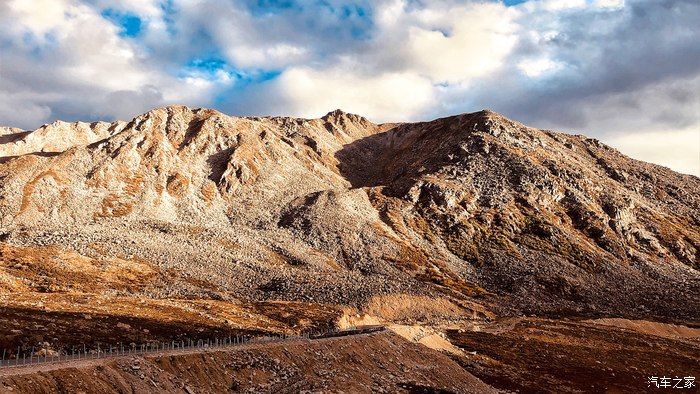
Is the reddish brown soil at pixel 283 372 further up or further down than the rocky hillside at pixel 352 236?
further down

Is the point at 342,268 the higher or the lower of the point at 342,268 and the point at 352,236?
the lower

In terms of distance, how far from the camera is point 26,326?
157 feet

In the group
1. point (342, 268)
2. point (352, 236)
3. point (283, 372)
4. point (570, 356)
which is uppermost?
point (352, 236)

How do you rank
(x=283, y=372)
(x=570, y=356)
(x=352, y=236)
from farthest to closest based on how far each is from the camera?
1. (x=352, y=236)
2. (x=570, y=356)
3. (x=283, y=372)

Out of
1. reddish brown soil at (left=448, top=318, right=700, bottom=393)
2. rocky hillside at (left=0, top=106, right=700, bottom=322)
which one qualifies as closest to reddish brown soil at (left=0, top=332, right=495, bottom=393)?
reddish brown soil at (left=448, top=318, right=700, bottom=393)

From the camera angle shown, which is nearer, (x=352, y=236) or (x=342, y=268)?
(x=342, y=268)

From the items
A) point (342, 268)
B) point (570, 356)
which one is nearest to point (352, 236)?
point (342, 268)

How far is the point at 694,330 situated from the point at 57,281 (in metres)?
135

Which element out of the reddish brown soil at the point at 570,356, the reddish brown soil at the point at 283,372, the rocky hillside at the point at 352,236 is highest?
the rocky hillside at the point at 352,236

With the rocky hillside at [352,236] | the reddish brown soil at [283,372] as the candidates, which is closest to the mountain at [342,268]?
the reddish brown soil at [283,372]

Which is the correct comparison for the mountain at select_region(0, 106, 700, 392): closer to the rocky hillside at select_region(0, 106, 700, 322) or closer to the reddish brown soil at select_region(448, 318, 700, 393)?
the reddish brown soil at select_region(448, 318, 700, 393)

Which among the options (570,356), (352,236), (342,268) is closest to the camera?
(570,356)

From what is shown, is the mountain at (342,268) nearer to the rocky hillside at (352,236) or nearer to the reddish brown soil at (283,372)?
the reddish brown soil at (283,372)

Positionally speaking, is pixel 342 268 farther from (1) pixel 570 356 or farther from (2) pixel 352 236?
(1) pixel 570 356
